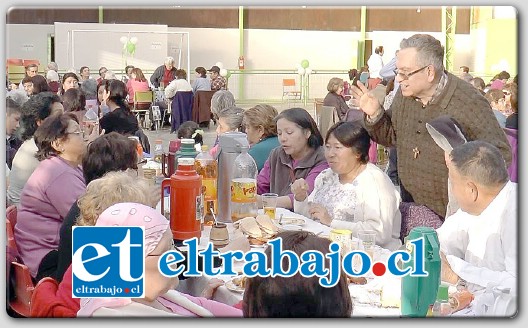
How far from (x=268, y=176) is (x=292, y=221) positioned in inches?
14.3

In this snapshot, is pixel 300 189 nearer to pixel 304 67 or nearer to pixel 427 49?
pixel 304 67

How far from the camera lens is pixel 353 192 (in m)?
3.03

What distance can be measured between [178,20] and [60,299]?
3.33ft

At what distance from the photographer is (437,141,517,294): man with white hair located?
2.50 metres

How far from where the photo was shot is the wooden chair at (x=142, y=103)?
293cm

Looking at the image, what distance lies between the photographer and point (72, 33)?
8.90ft

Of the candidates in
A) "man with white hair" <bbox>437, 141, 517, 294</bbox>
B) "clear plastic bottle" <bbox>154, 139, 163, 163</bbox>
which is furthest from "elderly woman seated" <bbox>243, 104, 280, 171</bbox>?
"man with white hair" <bbox>437, 141, 517, 294</bbox>

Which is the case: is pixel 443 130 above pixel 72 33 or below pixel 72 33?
below

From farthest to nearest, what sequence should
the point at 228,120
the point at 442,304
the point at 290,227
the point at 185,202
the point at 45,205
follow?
the point at 228,120
the point at 290,227
the point at 45,205
the point at 185,202
the point at 442,304

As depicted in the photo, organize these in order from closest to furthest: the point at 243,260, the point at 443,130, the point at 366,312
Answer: the point at 366,312, the point at 243,260, the point at 443,130

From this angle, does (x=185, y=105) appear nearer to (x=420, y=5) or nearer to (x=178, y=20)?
(x=178, y=20)

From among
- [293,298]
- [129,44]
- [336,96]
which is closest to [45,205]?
[129,44]

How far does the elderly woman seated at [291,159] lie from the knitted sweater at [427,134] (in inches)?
15.5

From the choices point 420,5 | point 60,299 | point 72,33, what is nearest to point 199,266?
point 60,299
